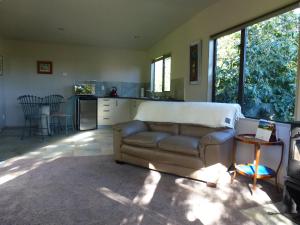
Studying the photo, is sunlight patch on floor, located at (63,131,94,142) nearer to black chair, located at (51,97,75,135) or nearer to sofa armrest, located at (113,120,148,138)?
black chair, located at (51,97,75,135)

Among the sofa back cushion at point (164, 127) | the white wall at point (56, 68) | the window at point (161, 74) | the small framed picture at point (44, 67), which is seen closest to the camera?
the sofa back cushion at point (164, 127)

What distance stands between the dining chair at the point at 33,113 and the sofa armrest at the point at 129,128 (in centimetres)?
268

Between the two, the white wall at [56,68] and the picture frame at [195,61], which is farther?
the white wall at [56,68]

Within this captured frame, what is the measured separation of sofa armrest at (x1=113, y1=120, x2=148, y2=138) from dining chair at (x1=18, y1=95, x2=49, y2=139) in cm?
268

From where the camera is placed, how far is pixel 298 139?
1.97 m

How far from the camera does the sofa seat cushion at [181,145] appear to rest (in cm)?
266

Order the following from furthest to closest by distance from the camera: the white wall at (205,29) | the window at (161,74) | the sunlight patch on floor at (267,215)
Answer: the window at (161,74)
the white wall at (205,29)
the sunlight patch on floor at (267,215)

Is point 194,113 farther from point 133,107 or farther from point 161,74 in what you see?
point 133,107

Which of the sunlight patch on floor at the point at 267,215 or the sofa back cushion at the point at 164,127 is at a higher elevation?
the sofa back cushion at the point at 164,127

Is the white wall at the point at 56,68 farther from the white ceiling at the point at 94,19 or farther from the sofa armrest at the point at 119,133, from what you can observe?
the sofa armrest at the point at 119,133

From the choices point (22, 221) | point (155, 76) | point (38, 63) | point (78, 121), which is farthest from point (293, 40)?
point (38, 63)

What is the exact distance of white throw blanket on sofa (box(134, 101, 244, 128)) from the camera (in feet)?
9.75

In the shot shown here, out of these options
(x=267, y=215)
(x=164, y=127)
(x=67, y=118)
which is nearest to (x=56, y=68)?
(x=67, y=118)

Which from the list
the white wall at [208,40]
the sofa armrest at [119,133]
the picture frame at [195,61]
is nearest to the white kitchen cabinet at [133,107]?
the white wall at [208,40]
